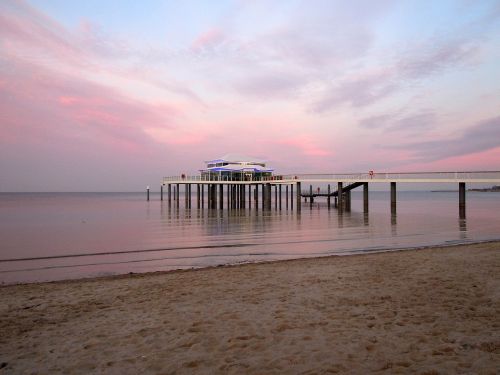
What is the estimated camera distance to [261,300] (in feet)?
23.7

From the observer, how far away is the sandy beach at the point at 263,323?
4.50 metres

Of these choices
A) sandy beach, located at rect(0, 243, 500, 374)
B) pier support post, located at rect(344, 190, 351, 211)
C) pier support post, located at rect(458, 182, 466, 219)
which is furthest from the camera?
pier support post, located at rect(344, 190, 351, 211)

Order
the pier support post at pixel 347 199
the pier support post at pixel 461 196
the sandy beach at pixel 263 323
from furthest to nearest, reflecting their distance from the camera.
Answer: the pier support post at pixel 347 199 < the pier support post at pixel 461 196 < the sandy beach at pixel 263 323

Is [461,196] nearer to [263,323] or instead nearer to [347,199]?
[347,199]

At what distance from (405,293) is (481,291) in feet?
4.67

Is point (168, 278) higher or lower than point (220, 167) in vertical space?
lower

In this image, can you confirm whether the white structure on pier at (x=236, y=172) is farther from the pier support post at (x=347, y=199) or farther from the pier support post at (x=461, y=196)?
the pier support post at (x=461, y=196)

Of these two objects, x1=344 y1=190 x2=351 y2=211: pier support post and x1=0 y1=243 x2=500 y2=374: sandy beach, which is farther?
x1=344 y1=190 x2=351 y2=211: pier support post

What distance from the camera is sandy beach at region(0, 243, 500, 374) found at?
14.8ft

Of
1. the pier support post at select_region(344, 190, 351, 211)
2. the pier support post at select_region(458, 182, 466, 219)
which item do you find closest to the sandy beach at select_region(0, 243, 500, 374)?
the pier support post at select_region(458, 182, 466, 219)

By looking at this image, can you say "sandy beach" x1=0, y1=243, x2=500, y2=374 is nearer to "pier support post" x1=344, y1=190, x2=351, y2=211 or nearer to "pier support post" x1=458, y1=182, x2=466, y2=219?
"pier support post" x1=458, y1=182, x2=466, y2=219

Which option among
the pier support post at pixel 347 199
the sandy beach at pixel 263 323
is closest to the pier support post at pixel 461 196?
the pier support post at pixel 347 199

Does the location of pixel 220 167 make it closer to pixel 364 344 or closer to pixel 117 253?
pixel 117 253

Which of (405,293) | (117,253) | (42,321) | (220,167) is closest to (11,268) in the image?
(117,253)
